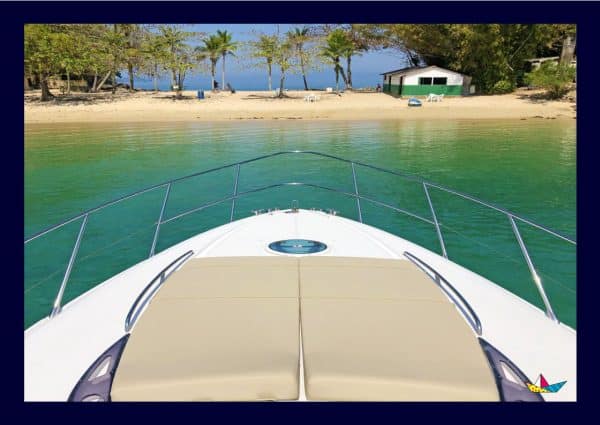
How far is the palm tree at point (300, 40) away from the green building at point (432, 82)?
5.75m

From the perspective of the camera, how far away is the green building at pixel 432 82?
25.3 meters

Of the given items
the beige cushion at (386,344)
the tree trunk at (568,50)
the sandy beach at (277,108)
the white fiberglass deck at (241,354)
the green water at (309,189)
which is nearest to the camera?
the beige cushion at (386,344)

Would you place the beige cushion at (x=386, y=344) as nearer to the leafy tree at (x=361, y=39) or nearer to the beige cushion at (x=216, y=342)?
the beige cushion at (x=216, y=342)

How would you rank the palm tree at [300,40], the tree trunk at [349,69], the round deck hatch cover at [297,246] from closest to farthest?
the round deck hatch cover at [297,246] < the palm tree at [300,40] < the tree trunk at [349,69]

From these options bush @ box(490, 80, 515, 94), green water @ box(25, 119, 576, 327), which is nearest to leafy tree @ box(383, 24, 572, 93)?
bush @ box(490, 80, 515, 94)

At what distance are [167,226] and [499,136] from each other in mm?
12020

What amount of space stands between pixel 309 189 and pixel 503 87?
2103 centimetres

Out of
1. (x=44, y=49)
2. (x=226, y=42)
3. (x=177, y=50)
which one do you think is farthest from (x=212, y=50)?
(x=44, y=49)

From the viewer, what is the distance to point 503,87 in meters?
25.0

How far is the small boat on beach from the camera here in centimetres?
137

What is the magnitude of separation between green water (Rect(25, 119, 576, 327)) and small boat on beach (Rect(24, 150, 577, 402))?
1.84 meters

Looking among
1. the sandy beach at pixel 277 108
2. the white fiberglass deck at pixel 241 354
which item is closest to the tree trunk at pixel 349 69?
the sandy beach at pixel 277 108

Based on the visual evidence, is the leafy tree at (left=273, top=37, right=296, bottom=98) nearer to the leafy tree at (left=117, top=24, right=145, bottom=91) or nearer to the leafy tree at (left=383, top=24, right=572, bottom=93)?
the leafy tree at (left=383, top=24, right=572, bottom=93)

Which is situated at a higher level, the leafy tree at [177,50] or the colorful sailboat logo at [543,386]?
the leafy tree at [177,50]
